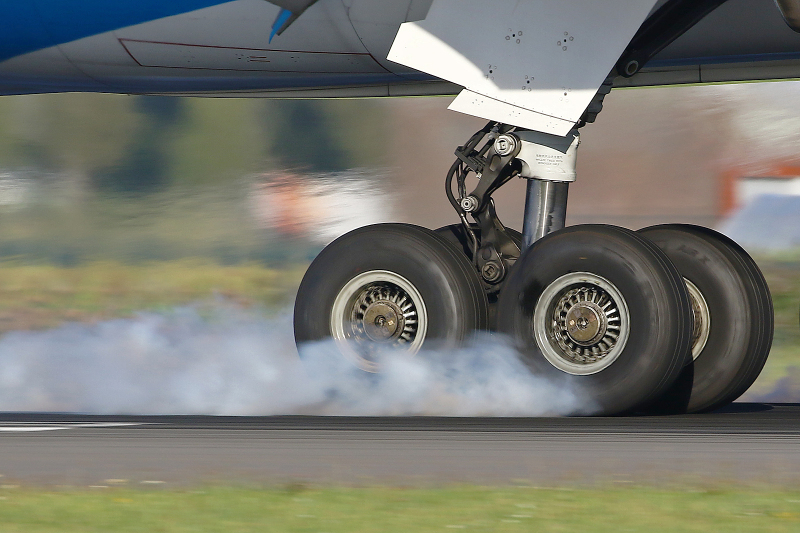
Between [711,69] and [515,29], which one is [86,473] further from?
[711,69]

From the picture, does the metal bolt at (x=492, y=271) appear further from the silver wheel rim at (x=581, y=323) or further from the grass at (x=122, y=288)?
the grass at (x=122, y=288)

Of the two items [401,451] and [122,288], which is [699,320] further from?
[122,288]

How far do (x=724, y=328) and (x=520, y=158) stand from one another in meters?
2.04

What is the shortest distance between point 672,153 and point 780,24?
784 cm

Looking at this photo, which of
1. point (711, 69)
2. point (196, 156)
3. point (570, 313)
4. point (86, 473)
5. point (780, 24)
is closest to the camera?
point (86, 473)

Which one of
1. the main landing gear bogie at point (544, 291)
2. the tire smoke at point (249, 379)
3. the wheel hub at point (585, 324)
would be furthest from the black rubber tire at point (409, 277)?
the wheel hub at point (585, 324)

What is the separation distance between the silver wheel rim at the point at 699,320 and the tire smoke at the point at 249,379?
1524 mm

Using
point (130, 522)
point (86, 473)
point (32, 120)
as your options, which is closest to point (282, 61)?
point (86, 473)

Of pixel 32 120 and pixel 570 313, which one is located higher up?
pixel 32 120

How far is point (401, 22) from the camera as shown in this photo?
10133mm

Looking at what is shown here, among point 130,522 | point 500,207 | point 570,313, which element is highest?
A: point 500,207

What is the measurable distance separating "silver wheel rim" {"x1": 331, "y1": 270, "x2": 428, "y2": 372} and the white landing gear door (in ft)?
4.76

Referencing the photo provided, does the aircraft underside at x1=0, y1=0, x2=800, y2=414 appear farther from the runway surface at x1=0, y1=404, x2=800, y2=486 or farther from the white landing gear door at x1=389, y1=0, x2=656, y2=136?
the runway surface at x1=0, y1=404, x2=800, y2=486

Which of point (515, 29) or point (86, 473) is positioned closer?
point (86, 473)
